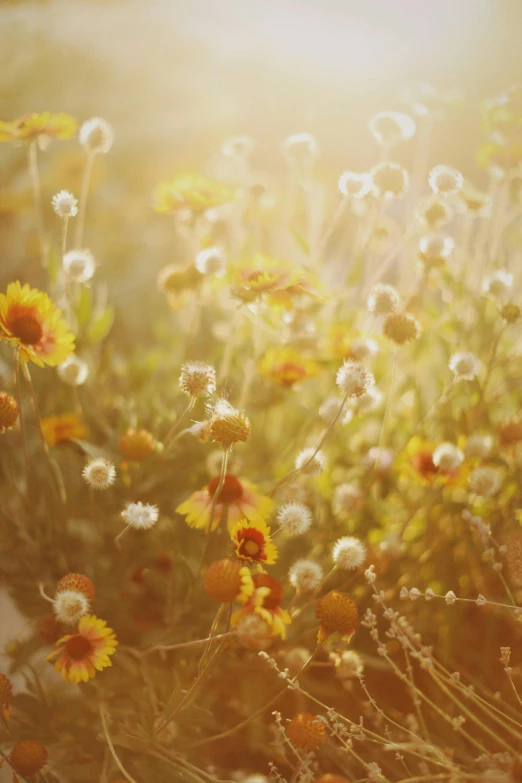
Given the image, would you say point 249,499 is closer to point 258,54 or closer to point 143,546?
point 143,546

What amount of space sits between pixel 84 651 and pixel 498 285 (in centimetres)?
70

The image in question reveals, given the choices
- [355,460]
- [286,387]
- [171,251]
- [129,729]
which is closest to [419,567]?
[355,460]

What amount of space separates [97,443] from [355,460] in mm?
417

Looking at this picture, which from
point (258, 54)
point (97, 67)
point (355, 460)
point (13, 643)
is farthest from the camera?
point (97, 67)

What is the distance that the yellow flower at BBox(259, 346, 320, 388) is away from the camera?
103 cm

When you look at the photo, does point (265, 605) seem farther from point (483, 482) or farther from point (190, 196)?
point (190, 196)

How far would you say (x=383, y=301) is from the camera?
3.19 ft

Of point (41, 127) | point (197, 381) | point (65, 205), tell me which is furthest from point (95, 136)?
point (197, 381)

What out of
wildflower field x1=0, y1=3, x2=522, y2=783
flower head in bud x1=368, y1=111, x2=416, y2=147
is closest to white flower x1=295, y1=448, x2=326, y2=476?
wildflower field x1=0, y1=3, x2=522, y2=783

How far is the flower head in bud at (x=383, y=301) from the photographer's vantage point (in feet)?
3.19

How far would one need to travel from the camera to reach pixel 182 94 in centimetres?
217

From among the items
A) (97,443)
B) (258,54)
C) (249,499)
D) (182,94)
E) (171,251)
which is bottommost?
(171,251)

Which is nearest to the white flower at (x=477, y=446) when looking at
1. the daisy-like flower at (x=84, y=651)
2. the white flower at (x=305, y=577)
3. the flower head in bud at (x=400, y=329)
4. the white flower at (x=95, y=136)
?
the flower head in bud at (x=400, y=329)

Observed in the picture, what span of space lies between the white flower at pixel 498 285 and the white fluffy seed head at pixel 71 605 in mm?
654
